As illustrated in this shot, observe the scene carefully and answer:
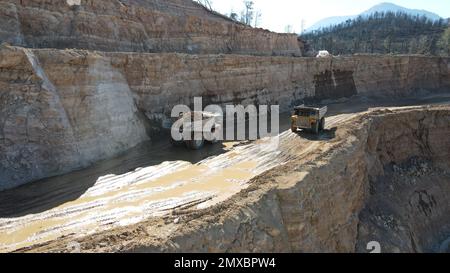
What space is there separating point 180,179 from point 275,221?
180 inches

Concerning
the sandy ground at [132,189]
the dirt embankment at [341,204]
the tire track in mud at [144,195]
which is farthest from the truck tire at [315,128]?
the tire track in mud at [144,195]

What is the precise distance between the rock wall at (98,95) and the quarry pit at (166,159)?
0.05m

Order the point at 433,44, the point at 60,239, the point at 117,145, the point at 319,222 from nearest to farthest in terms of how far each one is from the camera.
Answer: the point at 60,239 < the point at 319,222 < the point at 117,145 < the point at 433,44

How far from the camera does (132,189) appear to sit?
12.4 m

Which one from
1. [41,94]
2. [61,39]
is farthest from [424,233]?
[61,39]

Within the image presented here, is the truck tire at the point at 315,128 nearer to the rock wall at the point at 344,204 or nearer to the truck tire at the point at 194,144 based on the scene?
the rock wall at the point at 344,204

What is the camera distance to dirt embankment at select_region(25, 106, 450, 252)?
27.9 feet

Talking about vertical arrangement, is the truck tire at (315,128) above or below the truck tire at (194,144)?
above

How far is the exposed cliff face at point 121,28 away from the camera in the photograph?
17469 mm

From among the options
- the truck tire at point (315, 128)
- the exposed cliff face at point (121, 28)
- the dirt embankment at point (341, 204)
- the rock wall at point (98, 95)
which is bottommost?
the dirt embankment at point (341, 204)

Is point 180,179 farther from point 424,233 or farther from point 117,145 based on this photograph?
point 424,233

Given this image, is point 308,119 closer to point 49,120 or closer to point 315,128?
point 315,128

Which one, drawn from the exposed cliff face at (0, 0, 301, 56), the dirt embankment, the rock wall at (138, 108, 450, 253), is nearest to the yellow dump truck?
the dirt embankment

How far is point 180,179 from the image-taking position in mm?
13492
